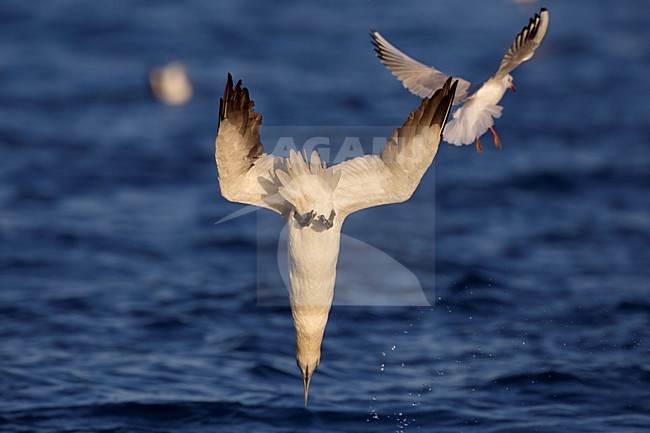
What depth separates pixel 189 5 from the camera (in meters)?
22.3

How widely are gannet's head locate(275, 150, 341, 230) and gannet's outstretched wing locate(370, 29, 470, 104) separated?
125 centimetres

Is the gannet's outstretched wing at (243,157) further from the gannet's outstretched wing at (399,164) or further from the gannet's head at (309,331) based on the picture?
the gannet's head at (309,331)

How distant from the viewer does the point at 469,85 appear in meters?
7.54

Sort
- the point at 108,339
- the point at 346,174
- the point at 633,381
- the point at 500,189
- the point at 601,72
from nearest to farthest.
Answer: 1. the point at 346,174
2. the point at 633,381
3. the point at 108,339
4. the point at 500,189
5. the point at 601,72

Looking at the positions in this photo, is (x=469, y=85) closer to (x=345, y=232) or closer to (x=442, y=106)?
(x=442, y=106)

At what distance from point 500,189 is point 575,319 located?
3948mm

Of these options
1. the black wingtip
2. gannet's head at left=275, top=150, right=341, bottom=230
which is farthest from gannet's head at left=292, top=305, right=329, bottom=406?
the black wingtip

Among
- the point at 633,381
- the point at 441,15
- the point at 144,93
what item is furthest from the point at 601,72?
the point at 633,381

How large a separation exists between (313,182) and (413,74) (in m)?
1.53

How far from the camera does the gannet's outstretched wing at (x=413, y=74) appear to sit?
25.0 feet

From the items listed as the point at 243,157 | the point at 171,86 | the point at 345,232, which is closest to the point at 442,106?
the point at 243,157

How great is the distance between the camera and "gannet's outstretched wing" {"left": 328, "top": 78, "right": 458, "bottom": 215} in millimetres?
6340

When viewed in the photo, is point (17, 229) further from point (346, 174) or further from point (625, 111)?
point (625, 111)

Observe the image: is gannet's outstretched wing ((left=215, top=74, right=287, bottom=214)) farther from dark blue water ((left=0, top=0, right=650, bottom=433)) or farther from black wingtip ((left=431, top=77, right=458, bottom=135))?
dark blue water ((left=0, top=0, right=650, bottom=433))
